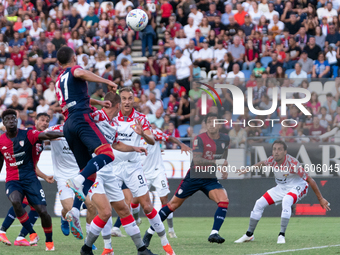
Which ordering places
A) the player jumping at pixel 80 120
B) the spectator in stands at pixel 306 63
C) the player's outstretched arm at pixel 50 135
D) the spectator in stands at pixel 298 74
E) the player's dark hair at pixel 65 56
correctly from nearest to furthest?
the player jumping at pixel 80 120 → the player's dark hair at pixel 65 56 → the player's outstretched arm at pixel 50 135 → the spectator in stands at pixel 298 74 → the spectator in stands at pixel 306 63

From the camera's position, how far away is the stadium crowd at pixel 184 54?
55.4 ft

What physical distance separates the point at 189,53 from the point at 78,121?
41.6ft

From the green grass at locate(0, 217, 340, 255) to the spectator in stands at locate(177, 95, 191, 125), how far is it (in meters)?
4.11

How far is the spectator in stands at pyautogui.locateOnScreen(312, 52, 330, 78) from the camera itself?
17.5 m

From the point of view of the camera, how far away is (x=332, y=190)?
14.8 m

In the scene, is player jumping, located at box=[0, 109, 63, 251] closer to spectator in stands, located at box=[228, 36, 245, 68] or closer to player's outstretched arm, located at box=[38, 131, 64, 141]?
player's outstretched arm, located at box=[38, 131, 64, 141]

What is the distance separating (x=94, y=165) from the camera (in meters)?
6.49

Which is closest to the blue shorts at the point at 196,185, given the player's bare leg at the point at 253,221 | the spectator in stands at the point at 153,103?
the player's bare leg at the point at 253,221

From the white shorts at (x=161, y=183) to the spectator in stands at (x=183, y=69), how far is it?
6.71 metres

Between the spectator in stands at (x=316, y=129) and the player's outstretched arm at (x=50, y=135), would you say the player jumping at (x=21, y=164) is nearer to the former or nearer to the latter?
the player's outstretched arm at (x=50, y=135)

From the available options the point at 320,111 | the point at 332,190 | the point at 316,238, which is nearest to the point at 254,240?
the point at 316,238

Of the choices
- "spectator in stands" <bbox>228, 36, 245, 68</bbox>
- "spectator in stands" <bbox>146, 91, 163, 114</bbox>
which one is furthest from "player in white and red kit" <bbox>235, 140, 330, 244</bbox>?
"spectator in stands" <bbox>228, 36, 245, 68</bbox>

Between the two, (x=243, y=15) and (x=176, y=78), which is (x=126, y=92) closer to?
(x=176, y=78)

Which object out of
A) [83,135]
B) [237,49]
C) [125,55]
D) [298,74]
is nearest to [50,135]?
[83,135]
